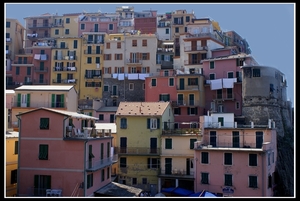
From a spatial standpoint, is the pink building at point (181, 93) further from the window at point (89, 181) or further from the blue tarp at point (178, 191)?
the window at point (89, 181)

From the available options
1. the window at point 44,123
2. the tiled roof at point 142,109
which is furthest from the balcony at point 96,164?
the tiled roof at point 142,109

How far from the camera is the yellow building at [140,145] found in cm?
3747

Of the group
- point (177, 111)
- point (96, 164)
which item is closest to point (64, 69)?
point (177, 111)

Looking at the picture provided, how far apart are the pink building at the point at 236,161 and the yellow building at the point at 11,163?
52.5 ft

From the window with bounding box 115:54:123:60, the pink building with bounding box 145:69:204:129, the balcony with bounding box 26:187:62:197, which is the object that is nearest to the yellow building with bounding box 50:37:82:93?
the window with bounding box 115:54:123:60

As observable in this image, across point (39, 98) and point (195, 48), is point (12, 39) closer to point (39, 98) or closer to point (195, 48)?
point (39, 98)

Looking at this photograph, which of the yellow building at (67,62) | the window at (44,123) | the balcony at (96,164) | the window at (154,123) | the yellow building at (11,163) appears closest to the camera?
the balcony at (96,164)

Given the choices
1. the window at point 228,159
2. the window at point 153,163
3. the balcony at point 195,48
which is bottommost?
the window at point 153,163

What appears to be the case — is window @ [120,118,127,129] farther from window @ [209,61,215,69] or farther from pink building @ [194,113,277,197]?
window @ [209,61,215,69]

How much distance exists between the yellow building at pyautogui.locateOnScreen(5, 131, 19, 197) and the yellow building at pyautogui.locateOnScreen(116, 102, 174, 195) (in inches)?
509

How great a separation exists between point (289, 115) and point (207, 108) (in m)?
12.0

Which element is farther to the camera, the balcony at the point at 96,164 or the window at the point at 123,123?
the window at the point at 123,123

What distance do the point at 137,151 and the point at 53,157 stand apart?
14.5m

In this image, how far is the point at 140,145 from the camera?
3800 cm
